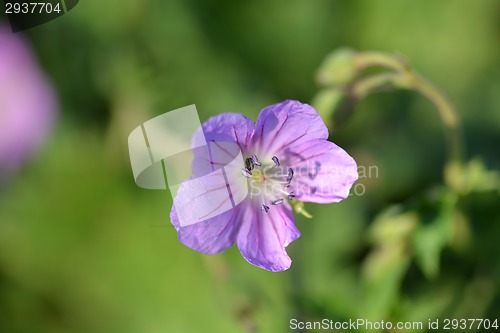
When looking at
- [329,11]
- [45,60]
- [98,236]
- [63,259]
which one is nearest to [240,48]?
[329,11]

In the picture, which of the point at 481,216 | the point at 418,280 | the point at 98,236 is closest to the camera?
the point at 481,216

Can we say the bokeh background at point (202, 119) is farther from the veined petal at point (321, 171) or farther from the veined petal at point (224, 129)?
the veined petal at point (224, 129)

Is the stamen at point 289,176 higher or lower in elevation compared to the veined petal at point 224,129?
lower

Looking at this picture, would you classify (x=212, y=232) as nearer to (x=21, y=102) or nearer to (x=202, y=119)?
(x=202, y=119)

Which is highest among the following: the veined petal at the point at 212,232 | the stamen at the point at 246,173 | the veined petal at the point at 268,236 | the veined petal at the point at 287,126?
the veined petal at the point at 287,126

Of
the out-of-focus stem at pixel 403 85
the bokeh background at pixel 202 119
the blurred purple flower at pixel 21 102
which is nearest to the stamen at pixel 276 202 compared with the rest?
the out-of-focus stem at pixel 403 85

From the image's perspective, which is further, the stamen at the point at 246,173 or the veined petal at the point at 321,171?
the stamen at the point at 246,173

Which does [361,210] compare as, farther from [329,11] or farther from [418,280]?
[329,11]
